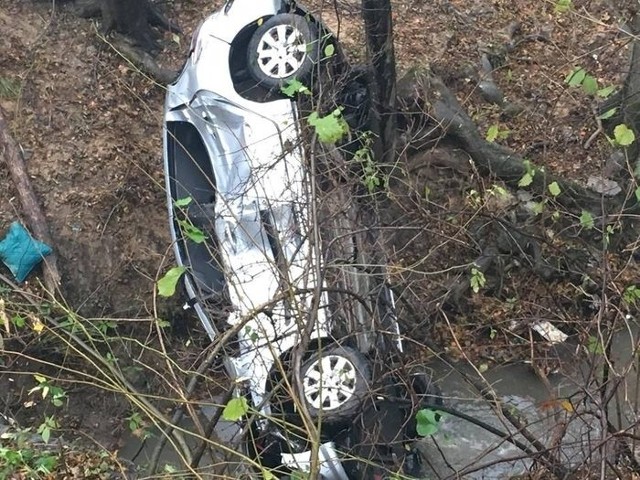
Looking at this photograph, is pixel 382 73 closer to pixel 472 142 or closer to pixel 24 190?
pixel 472 142

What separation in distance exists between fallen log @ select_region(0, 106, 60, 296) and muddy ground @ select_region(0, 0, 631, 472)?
0.13 meters

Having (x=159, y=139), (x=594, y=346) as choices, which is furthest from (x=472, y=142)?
(x=594, y=346)

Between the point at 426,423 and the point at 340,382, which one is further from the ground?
the point at 426,423

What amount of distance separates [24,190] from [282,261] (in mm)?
4377

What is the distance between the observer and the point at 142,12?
8969 millimetres

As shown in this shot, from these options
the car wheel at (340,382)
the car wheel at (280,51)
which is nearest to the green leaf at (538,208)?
the car wheel at (280,51)

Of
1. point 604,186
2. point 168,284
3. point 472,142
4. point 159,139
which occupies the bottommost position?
point 604,186

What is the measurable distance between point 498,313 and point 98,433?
3763 mm

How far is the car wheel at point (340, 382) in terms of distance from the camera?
185 inches

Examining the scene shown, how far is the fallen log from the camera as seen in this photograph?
752cm

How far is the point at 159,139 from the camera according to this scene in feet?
28.1

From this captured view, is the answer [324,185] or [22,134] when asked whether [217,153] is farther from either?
[22,134]

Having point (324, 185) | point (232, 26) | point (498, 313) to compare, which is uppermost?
point (232, 26)

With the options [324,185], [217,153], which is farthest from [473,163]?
[324,185]
